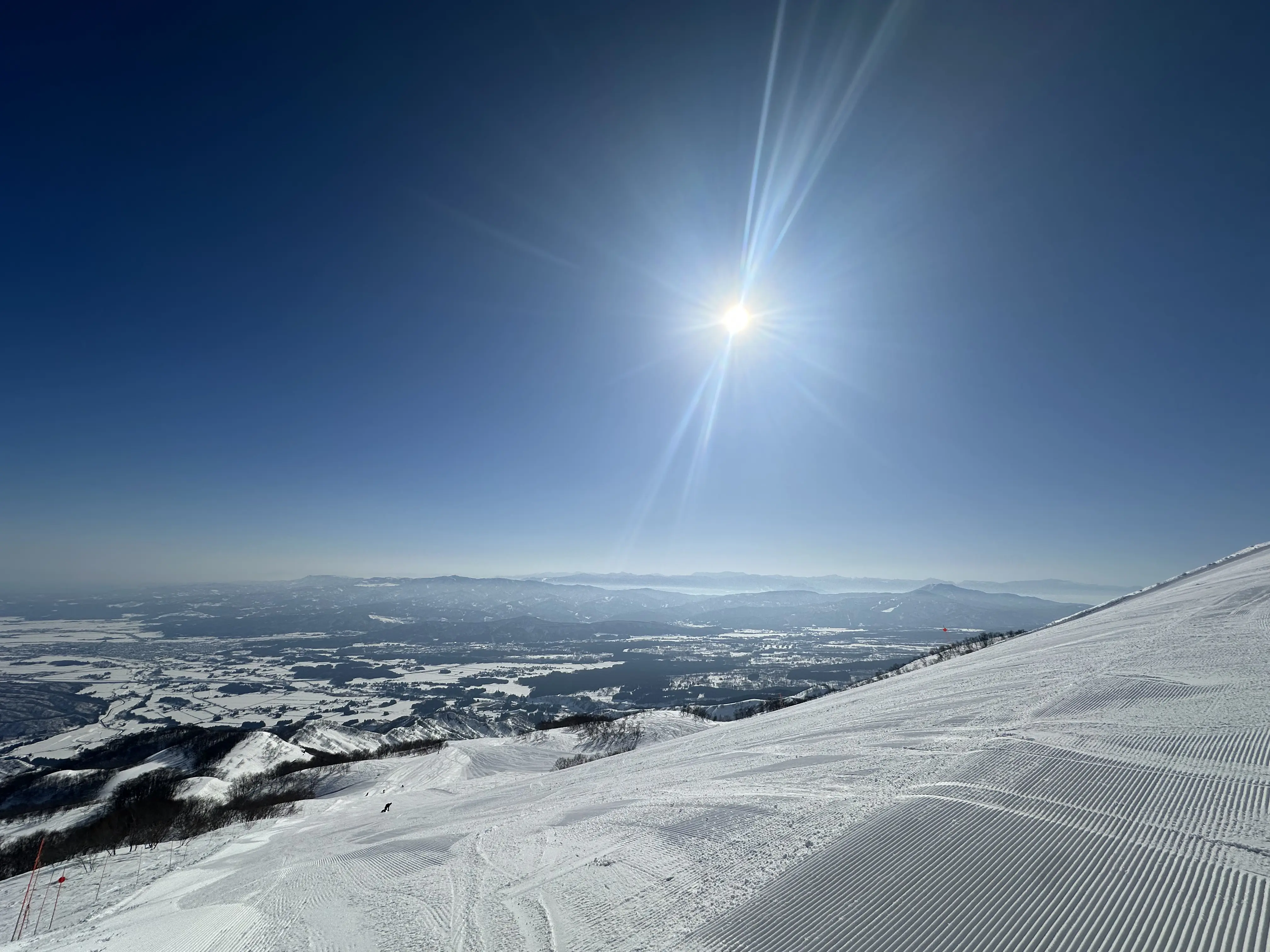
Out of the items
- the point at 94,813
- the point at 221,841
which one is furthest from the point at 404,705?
the point at 221,841

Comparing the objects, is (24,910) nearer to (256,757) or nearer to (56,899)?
(56,899)

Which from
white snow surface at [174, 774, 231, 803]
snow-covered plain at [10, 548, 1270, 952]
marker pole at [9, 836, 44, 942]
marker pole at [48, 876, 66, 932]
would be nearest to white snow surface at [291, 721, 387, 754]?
white snow surface at [174, 774, 231, 803]

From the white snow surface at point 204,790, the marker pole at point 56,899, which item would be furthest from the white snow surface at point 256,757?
the marker pole at point 56,899

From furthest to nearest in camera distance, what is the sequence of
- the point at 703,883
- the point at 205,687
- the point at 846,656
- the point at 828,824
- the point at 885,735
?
the point at 846,656, the point at 205,687, the point at 885,735, the point at 828,824, the point at 703,883

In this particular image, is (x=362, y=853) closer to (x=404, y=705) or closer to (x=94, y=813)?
(x=94, y=813)

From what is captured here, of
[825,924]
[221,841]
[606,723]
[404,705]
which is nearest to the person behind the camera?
[825,924]

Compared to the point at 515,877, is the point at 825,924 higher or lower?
higher

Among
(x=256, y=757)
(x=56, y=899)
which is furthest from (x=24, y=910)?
(x=256, y=757)
